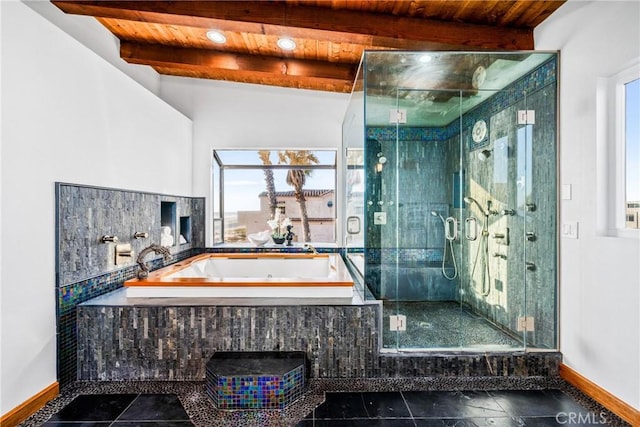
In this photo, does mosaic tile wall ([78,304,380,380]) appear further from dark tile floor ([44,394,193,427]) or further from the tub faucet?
the tub faucet

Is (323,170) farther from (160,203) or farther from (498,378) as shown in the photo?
(498,378)

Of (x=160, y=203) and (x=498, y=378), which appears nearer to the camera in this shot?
(x=498, y=378)

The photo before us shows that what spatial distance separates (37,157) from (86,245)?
2.18 ft

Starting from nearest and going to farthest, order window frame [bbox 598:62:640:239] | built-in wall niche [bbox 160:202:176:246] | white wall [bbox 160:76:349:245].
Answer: window frame [bbox 598:62:640:239] → built-in wall niche [bbox 160:202:176:246] → white wall [bbox 160:76:349:245]

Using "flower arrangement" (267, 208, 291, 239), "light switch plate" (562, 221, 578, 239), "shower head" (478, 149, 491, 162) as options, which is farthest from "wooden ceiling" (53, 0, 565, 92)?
"flower arrangement" (267, 208, 291, 239)

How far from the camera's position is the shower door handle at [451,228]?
3137mm

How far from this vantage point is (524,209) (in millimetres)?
2654

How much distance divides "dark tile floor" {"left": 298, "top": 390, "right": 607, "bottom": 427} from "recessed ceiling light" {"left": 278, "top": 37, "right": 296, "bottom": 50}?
9.32 feet

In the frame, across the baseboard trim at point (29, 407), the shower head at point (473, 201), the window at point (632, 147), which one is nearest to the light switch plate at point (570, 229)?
the window at point (632, 147)

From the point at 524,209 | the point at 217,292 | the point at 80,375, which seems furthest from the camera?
the point at 524,209

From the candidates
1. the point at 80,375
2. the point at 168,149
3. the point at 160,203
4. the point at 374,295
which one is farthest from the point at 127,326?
the point at 168,149

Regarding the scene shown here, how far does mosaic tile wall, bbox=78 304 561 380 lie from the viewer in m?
2.25

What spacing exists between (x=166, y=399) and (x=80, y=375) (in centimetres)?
66

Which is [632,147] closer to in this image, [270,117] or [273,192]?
[270,117]
